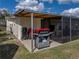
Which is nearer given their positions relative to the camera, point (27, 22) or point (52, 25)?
point (27, 22)

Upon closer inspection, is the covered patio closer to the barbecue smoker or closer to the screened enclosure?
the screened enclosure

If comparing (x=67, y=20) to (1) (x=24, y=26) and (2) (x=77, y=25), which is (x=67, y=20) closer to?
(2) (x=77, y=25)

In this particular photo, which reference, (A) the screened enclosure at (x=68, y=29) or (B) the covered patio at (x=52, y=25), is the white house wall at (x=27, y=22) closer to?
(B) the covered patio at (x=52, y=25)

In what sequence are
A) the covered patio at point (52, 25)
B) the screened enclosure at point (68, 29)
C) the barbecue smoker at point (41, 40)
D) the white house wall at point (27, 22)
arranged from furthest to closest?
the white house wall at point (27, 22), the screened enclosure at point (68, 29), the covered patio at point (52, 25), the barbecue smoker at point (41, 40)

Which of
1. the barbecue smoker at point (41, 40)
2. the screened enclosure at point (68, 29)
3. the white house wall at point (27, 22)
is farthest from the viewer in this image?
the white house wall at point (27, 22)

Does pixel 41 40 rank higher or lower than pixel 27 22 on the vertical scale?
lower

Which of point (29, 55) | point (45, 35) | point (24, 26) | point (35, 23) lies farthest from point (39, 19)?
point (29, 55)

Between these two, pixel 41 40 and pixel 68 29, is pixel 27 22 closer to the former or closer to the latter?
pixel 68 29

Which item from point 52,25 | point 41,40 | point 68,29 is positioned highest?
point 52,25

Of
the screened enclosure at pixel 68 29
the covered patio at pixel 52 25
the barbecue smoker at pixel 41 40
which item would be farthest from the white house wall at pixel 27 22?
the barbecue smoker at pixel 41 40

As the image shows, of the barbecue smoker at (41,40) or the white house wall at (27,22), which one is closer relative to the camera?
the barbecue smoker at (41,40)

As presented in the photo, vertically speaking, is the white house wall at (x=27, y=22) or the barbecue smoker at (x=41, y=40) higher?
the white house wall at (x=27, y=22)

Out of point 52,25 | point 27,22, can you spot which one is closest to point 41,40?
point 27,22

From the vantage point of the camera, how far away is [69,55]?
7828 millimetres
